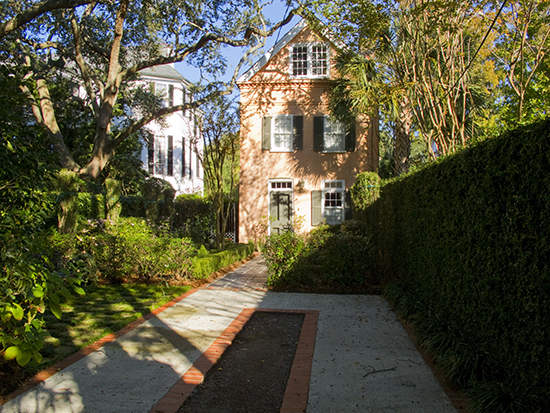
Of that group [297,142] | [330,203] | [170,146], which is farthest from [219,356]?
[170,146]

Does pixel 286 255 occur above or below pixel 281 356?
above

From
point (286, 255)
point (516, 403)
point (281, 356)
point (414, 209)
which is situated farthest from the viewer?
point (286, 255)

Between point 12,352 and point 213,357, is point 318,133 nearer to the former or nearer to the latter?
→ point 213,357

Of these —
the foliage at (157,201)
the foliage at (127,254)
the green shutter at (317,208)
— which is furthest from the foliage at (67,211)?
the green shutter at (317,208)

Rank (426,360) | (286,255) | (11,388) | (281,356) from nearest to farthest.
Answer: (11,388) < (426,360) < (281,356) < (286,255)

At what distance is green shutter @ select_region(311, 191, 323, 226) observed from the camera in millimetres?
16625

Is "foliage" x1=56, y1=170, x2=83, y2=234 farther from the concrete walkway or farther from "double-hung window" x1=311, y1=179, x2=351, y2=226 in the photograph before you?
"double-hung window" x1=311, y1=179, x2=351, y2=226

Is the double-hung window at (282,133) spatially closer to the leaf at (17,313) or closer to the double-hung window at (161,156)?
the double-hung window at (161,156)

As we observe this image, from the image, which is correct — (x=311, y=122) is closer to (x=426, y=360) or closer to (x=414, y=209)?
(x=414, y=209)

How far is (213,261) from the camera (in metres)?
9.84

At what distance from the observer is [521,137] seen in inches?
113

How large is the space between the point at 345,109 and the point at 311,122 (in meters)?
1.97

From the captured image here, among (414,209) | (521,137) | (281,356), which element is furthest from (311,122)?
(521,137)

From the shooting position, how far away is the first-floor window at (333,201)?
54.5 feet
